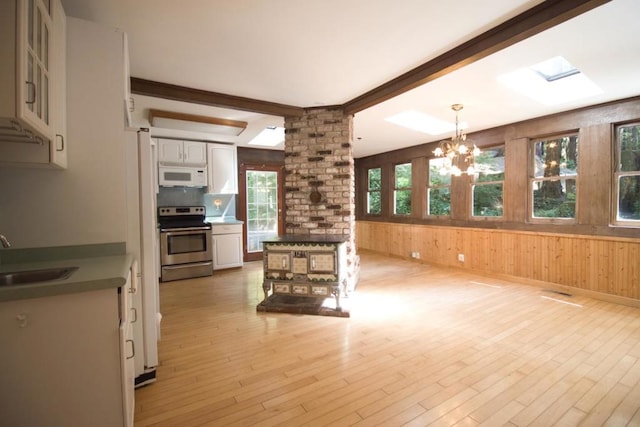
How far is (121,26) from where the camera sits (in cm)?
216

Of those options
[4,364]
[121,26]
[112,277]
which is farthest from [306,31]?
[4,364]

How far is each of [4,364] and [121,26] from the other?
2.27 m

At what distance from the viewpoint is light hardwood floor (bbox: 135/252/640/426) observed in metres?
1.73

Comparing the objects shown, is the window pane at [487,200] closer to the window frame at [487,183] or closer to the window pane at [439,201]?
Result: the window frame at [487,183]

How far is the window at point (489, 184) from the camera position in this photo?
4.91 metres

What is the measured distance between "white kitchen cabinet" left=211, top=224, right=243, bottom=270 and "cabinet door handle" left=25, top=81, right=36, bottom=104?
404 centimetres

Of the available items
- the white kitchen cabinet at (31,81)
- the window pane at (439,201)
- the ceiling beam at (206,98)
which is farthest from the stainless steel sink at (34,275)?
the window pane at (439,201)

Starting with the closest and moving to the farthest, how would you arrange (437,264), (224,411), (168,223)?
(224,411) < (168,223) < (437,264)

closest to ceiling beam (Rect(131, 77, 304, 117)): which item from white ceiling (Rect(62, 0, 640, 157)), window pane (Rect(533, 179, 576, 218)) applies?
white ceiling (Rect(62, 0, 640, 157))

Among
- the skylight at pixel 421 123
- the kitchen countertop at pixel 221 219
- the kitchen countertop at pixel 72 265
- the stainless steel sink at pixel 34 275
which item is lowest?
the stainless steel sink at pixel 34 275

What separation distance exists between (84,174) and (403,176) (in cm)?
603

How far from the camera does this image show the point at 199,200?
19.0 ft

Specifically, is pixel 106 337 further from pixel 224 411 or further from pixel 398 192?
pixel 398 192

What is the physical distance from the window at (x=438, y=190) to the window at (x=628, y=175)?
2344 mm
